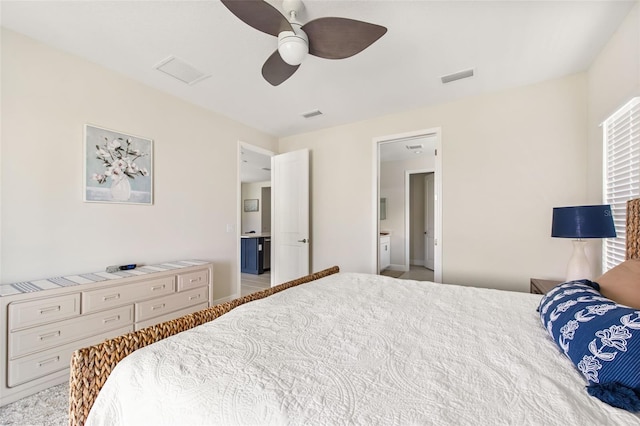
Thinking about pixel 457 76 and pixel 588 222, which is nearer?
pixel 588 222

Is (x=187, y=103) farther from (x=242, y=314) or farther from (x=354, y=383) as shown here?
(x=354, y=383)

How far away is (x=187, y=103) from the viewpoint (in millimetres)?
3068

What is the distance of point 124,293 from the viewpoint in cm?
215

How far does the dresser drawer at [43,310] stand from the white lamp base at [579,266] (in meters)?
3.67

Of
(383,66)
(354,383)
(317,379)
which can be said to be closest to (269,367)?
(317,379)

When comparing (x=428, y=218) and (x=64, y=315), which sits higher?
(x=428, y=218)

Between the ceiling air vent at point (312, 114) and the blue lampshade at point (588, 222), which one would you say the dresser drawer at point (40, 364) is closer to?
the ceiling air vent at point (312, 114)

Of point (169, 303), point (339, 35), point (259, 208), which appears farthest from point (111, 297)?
point (259, 208)

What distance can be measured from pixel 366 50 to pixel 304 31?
73cm

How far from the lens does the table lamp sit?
68.4 inches

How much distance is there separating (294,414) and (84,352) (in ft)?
2.58

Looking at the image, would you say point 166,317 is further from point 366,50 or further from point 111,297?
point 366,50

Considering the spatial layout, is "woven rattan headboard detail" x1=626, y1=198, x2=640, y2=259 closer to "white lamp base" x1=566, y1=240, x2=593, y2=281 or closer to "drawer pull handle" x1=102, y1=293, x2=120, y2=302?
"white lamp base" x1=566, y1=240, x2=593, y2=281

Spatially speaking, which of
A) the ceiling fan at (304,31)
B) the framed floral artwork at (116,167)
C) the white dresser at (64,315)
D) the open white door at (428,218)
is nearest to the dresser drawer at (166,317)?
the white dresser at (64,315)
